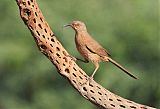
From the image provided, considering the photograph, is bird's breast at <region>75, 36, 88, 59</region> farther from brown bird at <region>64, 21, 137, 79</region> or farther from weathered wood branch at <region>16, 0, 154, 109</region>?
weathered wood branch at <region>16, 0, 154, 109</region>

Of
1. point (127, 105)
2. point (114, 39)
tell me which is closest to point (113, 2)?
point (114, 39)

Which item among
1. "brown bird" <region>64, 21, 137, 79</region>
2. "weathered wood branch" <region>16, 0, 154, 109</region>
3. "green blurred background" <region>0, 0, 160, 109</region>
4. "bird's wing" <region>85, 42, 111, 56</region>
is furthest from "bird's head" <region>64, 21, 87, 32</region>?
"green blurred background" <region>0, 0, 160, 109</region>

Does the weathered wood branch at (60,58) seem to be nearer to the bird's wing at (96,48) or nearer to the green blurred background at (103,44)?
the bird's wing at (96,48)

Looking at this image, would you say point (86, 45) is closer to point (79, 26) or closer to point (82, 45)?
point (82, 45)

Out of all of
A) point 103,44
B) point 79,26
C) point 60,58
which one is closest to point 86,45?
point 79,26

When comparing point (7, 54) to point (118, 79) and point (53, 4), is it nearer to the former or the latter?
point (53, 4)

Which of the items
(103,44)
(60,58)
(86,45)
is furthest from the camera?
(103,44)
